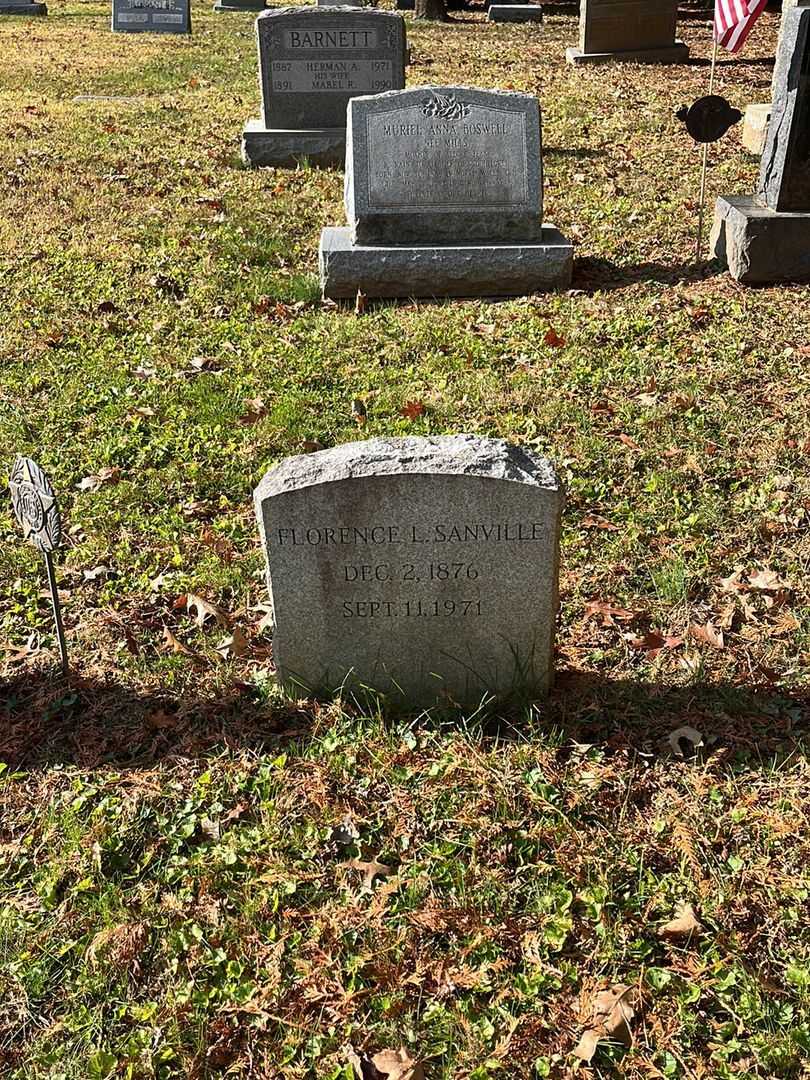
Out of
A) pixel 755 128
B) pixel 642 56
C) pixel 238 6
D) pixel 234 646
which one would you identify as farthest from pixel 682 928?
pixel 238 6

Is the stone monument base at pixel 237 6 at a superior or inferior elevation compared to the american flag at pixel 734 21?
superior

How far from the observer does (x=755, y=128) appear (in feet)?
31.9

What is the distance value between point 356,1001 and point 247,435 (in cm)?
335

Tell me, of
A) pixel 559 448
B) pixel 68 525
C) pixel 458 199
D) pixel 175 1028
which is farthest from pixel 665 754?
pixel 458 199

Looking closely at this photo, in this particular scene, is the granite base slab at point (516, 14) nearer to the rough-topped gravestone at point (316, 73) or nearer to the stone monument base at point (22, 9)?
the stone monument base at point (22, 9)

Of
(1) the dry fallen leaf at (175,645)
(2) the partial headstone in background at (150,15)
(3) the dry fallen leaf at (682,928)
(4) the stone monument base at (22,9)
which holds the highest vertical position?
(4) the stone monument base at (22,9)

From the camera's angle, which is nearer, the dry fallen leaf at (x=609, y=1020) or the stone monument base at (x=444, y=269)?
the dry fallen leaf at (x=609, y=1020)

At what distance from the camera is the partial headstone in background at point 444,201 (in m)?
6.69

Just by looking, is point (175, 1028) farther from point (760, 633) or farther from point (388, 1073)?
point (760, 633)

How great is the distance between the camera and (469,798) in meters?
3.11

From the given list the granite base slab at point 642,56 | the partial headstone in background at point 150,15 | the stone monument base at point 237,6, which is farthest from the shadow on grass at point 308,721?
the stone monument base at point 237,6

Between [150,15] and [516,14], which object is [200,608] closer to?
[150,15]

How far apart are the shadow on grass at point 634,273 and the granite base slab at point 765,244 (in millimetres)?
234

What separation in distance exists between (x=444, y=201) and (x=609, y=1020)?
5.63m
